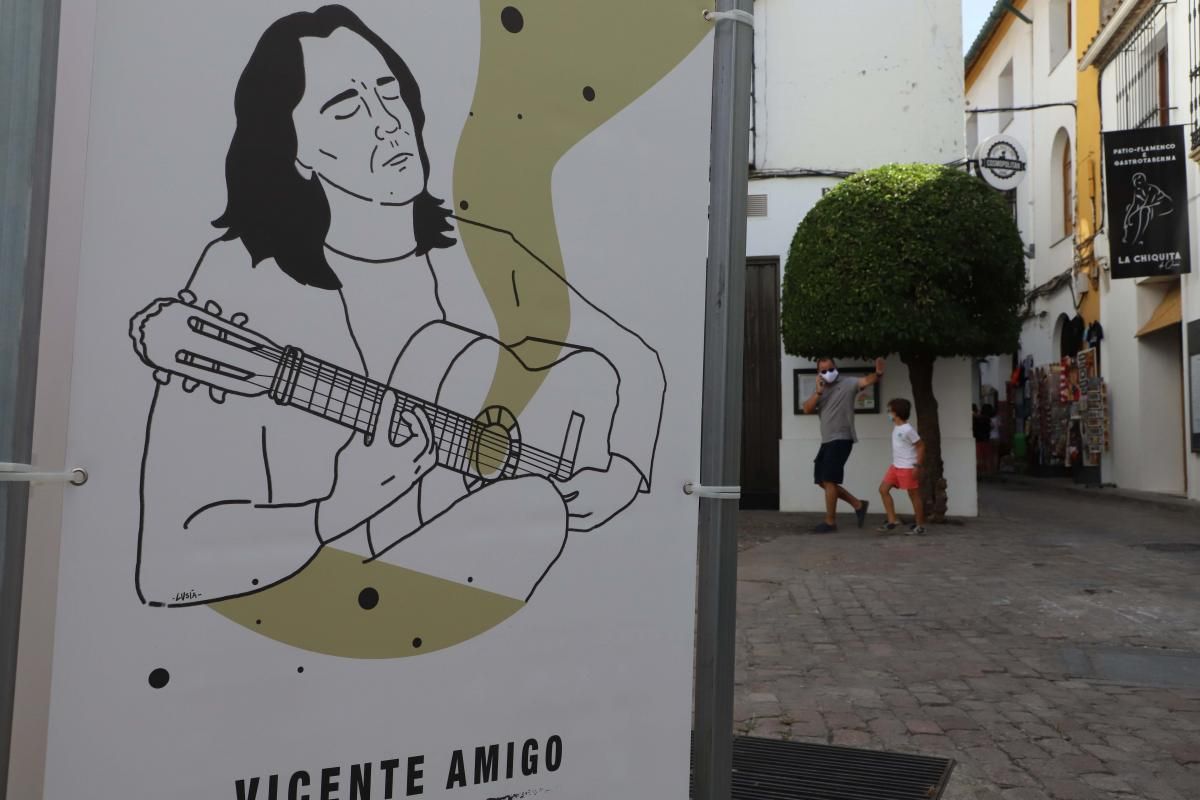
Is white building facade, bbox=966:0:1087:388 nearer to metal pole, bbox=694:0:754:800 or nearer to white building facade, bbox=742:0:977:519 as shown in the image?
white building facade, bbox=742:0:977:519

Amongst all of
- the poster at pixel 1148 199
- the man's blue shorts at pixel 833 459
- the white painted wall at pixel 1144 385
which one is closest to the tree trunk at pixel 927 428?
the man's blue shorts at pixel 833 459

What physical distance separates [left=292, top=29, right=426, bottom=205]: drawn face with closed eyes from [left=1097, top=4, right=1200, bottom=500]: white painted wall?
16796 millimetres

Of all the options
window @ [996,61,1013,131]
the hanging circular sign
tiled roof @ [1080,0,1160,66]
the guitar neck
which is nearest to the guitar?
the guitar neck

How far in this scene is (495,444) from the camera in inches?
67.4

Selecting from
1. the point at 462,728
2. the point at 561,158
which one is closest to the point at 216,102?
the point at 561,158

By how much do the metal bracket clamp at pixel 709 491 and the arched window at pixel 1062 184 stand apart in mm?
22441

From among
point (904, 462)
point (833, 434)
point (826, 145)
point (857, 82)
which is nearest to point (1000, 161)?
point (857, 82)

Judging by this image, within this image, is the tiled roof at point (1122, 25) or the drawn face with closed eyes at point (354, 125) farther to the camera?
the tiled roof at point (1122, 25)

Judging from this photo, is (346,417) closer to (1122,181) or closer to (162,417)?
(162,417)

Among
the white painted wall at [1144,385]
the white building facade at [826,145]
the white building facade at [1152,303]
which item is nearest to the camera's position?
the white building facade at [826,145]

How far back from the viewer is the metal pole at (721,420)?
75.0 inches

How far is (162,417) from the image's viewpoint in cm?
143

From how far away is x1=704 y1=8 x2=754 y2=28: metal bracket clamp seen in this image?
1920 millimetres

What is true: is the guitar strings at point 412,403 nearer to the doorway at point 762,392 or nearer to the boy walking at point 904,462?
the boy walking at point 904,462
